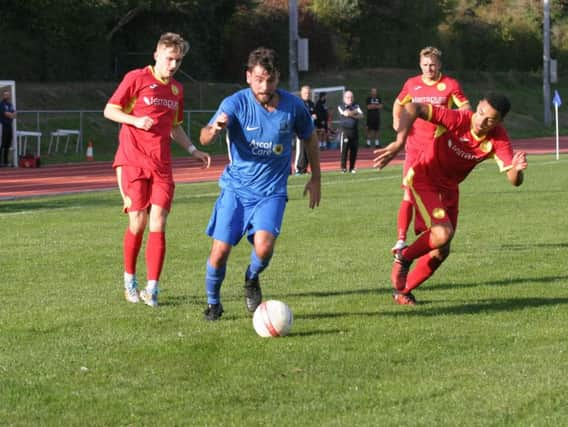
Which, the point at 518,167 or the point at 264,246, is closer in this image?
the point at 264,246

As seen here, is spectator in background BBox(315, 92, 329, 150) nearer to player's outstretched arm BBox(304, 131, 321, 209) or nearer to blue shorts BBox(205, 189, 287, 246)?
player's outstretched arm BBox(304, 131, 321, 209)

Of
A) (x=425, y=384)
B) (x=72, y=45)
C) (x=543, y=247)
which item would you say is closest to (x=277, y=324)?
(x=425, y=384)

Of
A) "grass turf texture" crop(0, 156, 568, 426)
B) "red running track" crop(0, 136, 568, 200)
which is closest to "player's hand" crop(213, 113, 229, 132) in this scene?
"grass turf texture" crop(0, 156, 568, 426)

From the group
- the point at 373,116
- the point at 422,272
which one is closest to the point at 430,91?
the point at 422,272

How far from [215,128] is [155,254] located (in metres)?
1.70

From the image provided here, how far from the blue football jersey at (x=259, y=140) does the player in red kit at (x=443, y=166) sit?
78cm

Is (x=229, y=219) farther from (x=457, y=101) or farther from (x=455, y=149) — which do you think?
(x=457, y=101)

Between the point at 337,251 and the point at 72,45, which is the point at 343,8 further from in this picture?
the point at 337,251

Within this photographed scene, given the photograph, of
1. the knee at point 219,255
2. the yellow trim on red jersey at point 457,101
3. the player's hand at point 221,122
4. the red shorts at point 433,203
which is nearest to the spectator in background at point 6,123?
the yellow trim on red jersey at point 457,101

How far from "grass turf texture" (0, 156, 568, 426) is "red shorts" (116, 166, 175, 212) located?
0.80 m

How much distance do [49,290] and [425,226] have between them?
10.7 ft

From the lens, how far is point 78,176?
28.4 meters

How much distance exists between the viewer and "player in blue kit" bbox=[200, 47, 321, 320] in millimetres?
8383

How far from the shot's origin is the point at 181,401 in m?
6.32
